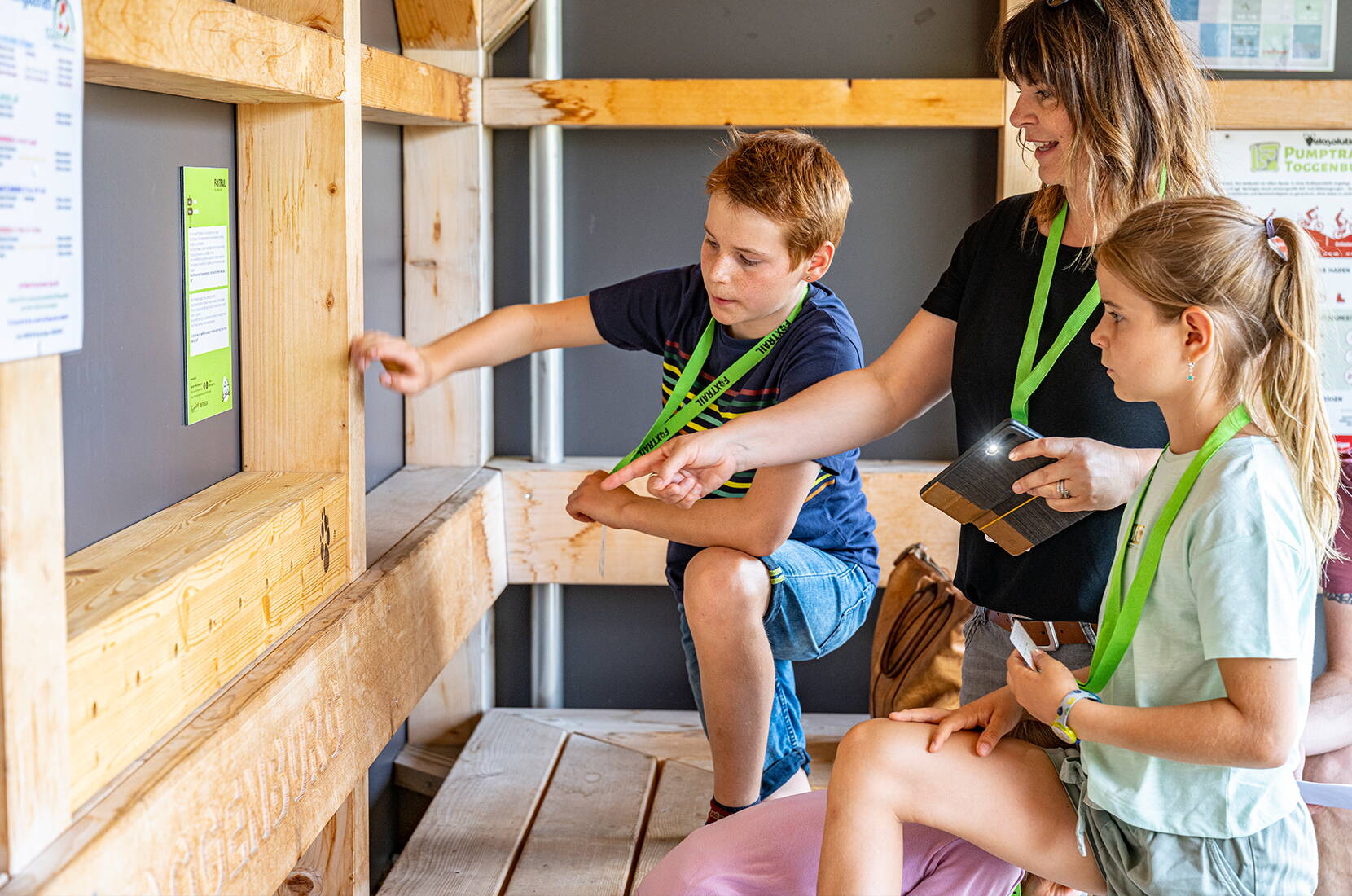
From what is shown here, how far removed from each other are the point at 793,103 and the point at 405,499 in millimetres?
1205

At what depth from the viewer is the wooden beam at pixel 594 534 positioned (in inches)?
113

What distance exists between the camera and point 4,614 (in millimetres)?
1035

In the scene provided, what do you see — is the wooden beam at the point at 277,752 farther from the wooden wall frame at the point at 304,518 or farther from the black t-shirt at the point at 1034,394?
the black t-shirt at the point at 1034,394

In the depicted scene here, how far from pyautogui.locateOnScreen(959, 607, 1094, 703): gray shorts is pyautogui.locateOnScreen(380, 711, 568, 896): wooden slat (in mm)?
940

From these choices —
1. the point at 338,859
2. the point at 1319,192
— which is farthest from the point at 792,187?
the point at 1319,192

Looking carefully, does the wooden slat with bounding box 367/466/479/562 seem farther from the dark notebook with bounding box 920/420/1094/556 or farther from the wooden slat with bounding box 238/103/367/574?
the dark notebook with bounding box 920/420/1094/556

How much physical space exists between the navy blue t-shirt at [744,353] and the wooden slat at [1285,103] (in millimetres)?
1260

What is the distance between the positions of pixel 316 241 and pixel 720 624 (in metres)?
0.84

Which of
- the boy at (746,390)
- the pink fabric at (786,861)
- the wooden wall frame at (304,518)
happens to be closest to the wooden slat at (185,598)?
the wooden wall frame at (304,518)

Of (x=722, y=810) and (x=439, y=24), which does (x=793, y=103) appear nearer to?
(x=439, y=24)

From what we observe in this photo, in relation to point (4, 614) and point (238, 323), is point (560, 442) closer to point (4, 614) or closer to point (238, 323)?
point (238, 323)

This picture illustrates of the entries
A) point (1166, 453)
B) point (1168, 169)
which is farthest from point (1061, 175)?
point (1166, 453)

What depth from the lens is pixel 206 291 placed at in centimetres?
177

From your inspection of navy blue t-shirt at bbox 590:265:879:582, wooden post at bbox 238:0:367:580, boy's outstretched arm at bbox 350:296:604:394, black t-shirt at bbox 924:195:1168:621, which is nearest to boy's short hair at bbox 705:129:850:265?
navy blue t-shirt at bbox 590:265:879:582
